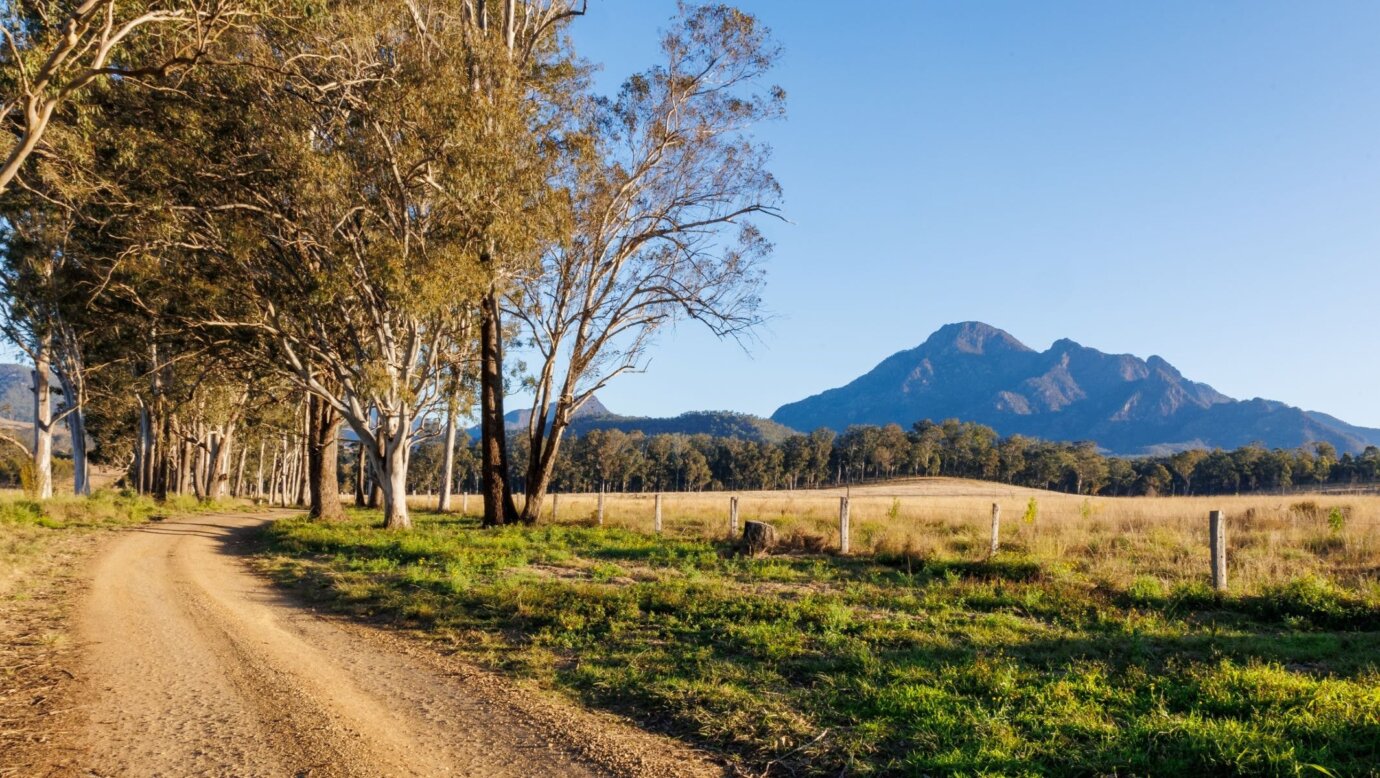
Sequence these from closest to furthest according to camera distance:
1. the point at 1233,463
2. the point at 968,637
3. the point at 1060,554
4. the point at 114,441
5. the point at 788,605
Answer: the point at 968,637, the point at 788,605, the point at 1060,554, the point at 114,441, the point at 1233,463

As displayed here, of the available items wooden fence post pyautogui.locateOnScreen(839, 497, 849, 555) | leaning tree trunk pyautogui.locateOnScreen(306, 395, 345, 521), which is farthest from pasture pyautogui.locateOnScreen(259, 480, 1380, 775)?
leaning tree trunk pyautogui.locateOnScreen(306, 395, 345, 521)

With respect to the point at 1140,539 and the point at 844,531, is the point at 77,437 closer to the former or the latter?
the point at 844,531

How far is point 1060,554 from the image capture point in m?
14.9

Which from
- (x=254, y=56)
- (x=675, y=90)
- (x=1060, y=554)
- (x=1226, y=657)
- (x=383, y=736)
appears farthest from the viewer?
(x=675, y=90)

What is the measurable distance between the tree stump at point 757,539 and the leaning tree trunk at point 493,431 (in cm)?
925

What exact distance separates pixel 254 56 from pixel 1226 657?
21.3 meters

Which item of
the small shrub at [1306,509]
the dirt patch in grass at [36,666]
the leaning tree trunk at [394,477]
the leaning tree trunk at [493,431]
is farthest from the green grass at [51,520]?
the small shrub at [1306,509]

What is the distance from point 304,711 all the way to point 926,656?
19.2ft

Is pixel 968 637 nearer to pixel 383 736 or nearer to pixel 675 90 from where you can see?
pixel 383 736

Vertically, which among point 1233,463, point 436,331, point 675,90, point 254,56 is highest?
point 675,90

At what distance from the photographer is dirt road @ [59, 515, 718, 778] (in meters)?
5.29

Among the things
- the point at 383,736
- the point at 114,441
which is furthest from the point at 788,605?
the point at 114,441

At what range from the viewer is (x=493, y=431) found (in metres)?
23.5

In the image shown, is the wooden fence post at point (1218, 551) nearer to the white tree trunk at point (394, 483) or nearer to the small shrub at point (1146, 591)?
the small shrub at point (1146, 591)
